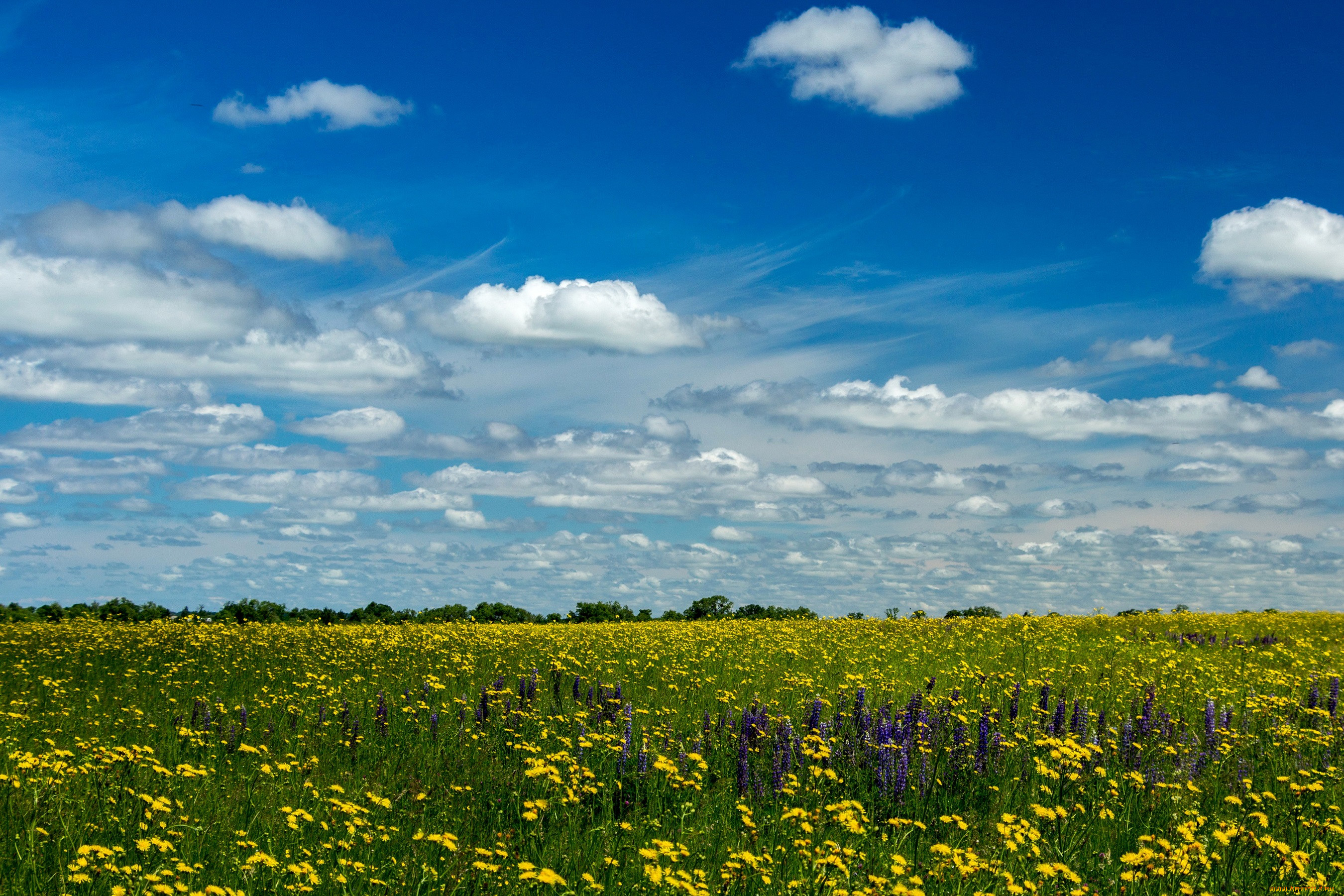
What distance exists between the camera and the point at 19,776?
849 centimetres

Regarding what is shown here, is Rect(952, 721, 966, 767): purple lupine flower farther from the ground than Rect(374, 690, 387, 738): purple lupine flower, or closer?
farther from the ground

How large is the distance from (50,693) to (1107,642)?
805 inches

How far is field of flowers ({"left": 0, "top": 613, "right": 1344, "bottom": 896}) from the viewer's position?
6551 mm

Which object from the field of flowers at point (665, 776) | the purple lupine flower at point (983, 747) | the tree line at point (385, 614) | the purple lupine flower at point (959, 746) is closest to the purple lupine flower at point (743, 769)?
the field of flowers at point (665, 776)

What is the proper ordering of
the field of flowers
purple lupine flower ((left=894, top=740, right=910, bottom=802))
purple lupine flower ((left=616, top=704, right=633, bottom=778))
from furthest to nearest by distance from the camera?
purple lupine flower ((left=616, top=704, right=633, bottom=778))
purple lupine flower ((left=894, top=740, right=910, bottom=802))
the field of flowers

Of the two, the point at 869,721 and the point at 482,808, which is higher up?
the point at 869,721

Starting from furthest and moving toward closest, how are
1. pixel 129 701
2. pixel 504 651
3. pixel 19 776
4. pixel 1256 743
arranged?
pixel 504 651 → pixel 129 701 → pixel 1256 743 → pixel 19 776

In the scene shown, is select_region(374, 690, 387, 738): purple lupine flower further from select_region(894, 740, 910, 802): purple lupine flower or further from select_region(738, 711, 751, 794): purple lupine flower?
select_region(894, 740, 910, 802): purple lupine flower

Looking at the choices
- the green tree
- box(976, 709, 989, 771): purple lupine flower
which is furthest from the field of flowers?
the green tree

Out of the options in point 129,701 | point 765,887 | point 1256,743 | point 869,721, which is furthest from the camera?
point 129,701

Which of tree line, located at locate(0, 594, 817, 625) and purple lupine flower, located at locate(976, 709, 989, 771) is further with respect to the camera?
tree line, located at locate(0, 594, 817, 625)

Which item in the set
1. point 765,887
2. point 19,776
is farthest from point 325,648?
point 765,887

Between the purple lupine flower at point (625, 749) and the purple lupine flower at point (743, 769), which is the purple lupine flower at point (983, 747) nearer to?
the purple lupine flower at point (743, 769)

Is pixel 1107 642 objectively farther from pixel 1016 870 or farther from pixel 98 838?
pixel 98 838
